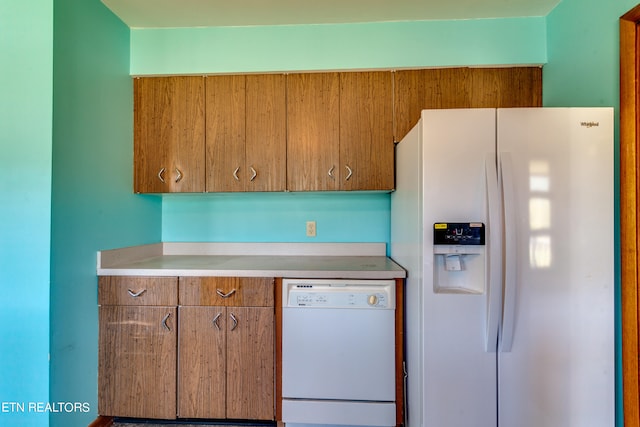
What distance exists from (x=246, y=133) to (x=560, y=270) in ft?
5.84

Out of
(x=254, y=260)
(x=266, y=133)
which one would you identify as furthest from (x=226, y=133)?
(x=254, y=260)

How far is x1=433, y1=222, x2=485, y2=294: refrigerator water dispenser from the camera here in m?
1.26

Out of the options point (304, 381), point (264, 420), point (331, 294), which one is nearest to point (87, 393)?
point (264, 420)

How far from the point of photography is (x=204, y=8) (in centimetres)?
182

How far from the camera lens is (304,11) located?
6.06ft

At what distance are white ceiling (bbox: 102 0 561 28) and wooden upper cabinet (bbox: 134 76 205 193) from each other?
1.16ft

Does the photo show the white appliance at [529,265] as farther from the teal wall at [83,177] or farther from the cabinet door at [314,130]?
the teal wall at [83,177]

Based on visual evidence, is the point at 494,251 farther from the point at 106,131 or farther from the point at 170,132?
the point at 106,131

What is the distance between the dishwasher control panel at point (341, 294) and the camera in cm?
164

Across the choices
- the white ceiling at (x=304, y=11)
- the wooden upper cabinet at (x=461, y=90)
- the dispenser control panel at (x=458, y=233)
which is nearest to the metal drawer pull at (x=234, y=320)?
the dispenser control panel at (x=458, y=233)

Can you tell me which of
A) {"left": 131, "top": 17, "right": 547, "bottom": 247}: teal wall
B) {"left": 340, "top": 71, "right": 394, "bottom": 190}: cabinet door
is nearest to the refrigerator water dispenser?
{"left": 340, "top": 71, "right": 394, "bottom": 190}: cabinet door

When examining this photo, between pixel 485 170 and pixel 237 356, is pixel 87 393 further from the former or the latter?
pixel 485 170

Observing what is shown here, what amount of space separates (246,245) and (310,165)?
793 mm

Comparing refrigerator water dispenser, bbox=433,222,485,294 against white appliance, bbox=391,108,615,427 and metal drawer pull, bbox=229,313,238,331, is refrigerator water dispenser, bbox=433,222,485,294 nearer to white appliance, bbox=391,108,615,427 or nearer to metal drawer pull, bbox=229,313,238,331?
white appliance, bbox=391,108,615,427
